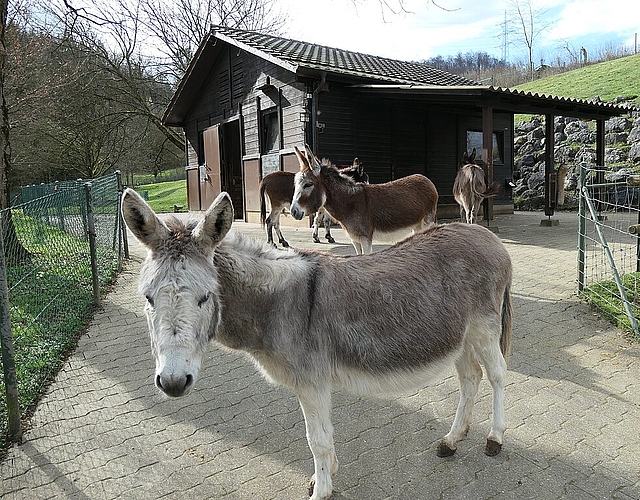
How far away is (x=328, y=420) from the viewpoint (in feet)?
7.46

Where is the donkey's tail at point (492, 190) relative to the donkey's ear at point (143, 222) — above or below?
below

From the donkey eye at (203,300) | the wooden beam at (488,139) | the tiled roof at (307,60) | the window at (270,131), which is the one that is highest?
the tiled roof at (307,60)

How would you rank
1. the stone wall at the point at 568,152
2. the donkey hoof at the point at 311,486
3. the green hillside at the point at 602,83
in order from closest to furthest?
the donkey hoof at the point at 311,486 < the stone wall at the point at 568,152 < the green hillside at the point at 602,83

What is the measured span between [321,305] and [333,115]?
10350 mm

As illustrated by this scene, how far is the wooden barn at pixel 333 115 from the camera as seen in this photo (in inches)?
441

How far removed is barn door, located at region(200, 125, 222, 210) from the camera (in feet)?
51.4

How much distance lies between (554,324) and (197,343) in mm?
4456

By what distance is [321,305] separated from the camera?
224 centimetres

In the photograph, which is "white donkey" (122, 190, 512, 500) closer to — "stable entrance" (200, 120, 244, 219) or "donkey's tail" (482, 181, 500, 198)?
"donkey's tail" (482, 181, 500, 198)

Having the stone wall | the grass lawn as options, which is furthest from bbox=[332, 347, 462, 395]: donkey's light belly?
the grass lawn

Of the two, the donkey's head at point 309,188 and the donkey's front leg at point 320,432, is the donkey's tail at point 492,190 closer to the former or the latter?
the donkey's head at point 309,188

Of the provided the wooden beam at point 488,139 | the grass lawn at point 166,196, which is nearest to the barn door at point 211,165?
the grass lawn at point 166,196

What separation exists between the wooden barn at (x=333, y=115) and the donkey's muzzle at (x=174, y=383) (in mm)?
9771

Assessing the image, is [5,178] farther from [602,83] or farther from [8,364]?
[602,83]
